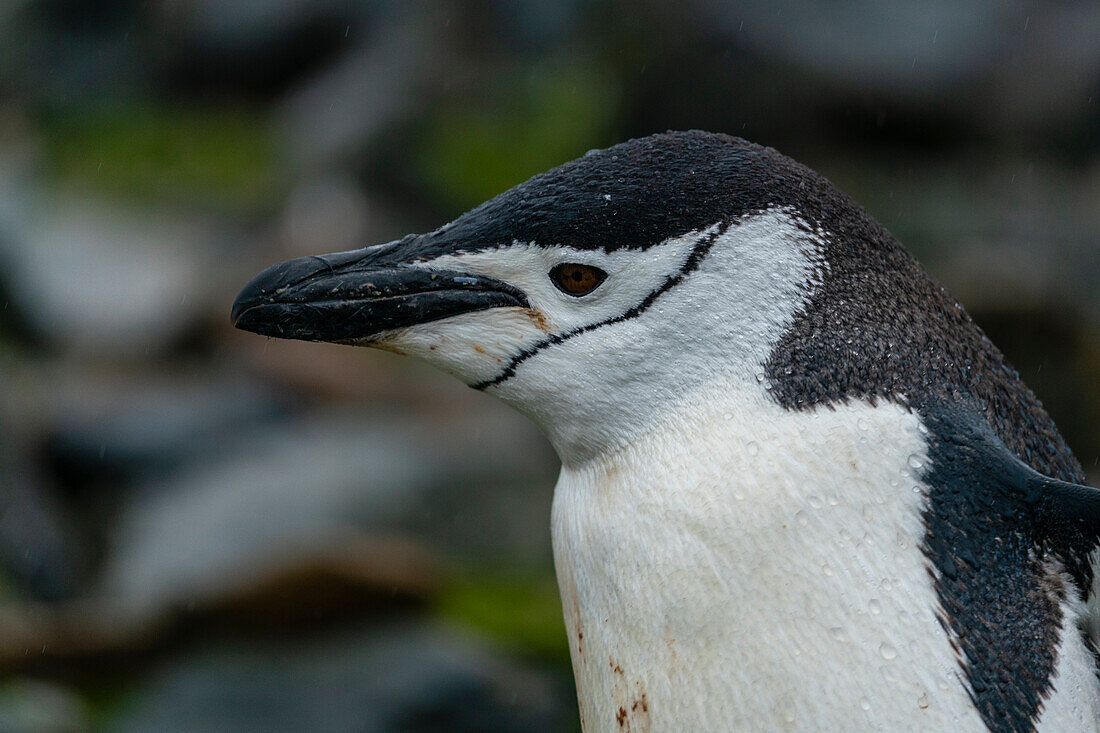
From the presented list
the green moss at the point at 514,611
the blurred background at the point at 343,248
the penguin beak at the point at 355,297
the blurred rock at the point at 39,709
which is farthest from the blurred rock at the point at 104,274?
the penguin beak at the point at 355,297

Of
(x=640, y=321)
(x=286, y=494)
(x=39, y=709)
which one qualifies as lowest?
(x=640, y=321)

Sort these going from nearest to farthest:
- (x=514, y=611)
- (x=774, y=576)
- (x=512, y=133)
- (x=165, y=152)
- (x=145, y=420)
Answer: (x=774, y=576), (x=514, y=611), (x=145, y=420), (x=512, y=133), (x=165, y=152)

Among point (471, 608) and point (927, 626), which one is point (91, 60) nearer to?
point (471, 608)

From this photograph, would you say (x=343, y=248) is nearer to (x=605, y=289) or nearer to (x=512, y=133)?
(x=512, y=133)

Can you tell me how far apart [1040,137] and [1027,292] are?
127cm

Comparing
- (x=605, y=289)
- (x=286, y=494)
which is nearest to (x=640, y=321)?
(x=605, y=289)

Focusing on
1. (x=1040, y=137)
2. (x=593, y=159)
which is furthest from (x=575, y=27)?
(x=593, y=159)

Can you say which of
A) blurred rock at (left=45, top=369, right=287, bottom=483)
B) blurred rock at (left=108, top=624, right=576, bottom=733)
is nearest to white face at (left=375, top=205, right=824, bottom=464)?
Result: blurred rock at (left=108, top=624, right=576, bottom=733)

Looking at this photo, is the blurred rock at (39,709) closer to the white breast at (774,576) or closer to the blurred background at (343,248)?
the blurred background at (343,248)

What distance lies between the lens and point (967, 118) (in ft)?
15.6

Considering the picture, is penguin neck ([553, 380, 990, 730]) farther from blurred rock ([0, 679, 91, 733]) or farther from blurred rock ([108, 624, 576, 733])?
blurred rock ([0, 679, 91, 733])

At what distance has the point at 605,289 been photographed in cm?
101

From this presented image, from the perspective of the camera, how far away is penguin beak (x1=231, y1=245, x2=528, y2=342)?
103cm

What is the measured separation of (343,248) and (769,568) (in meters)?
4.13
